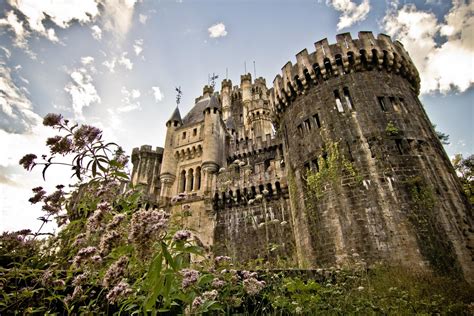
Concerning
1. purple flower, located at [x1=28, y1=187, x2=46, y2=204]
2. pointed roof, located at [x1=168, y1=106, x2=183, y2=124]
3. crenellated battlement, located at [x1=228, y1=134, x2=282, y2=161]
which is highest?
pointed roof, located at [x1=168, y1=106, x2=183, y2=124]

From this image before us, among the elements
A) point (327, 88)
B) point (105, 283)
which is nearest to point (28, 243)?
point (105, 283)

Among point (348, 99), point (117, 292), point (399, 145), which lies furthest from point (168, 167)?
point (117, 292)

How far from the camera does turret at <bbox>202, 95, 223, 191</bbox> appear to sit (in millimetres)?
20609

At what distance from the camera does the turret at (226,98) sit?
45.7 m

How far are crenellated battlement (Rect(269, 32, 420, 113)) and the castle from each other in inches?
2.3

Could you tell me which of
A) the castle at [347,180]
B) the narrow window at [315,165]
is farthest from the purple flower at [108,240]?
the narrow window at [315,165]

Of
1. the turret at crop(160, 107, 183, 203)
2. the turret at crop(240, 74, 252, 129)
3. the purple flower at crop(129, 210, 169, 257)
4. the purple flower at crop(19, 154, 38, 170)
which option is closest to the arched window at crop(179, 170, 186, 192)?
the turret at crop(160, 107, 183, 203)

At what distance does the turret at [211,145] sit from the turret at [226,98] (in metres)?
20.8

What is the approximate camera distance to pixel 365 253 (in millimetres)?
9664

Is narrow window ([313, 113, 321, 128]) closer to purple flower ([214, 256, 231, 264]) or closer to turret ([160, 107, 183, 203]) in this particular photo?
purple flower ([214, 256, 231, 264])

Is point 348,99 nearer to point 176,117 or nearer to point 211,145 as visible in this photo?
point 211,145

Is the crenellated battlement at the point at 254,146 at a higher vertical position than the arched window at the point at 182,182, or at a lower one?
higher

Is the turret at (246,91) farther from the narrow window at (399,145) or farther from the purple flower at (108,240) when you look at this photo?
the purple flower at (108,240)

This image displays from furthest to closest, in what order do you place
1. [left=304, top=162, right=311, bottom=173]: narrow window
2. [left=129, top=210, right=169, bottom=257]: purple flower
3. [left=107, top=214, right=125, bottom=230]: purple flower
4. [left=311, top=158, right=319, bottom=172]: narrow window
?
[left=304, top=162, right=311, bottom=173]: narrow window, [left=311, top=158, right=319, bottom=172]: narrow window, [left=107, top=214, right=125, bottom=230]: purple flower, [left=129, top=210, right=169, bottom=257]: purple flower
